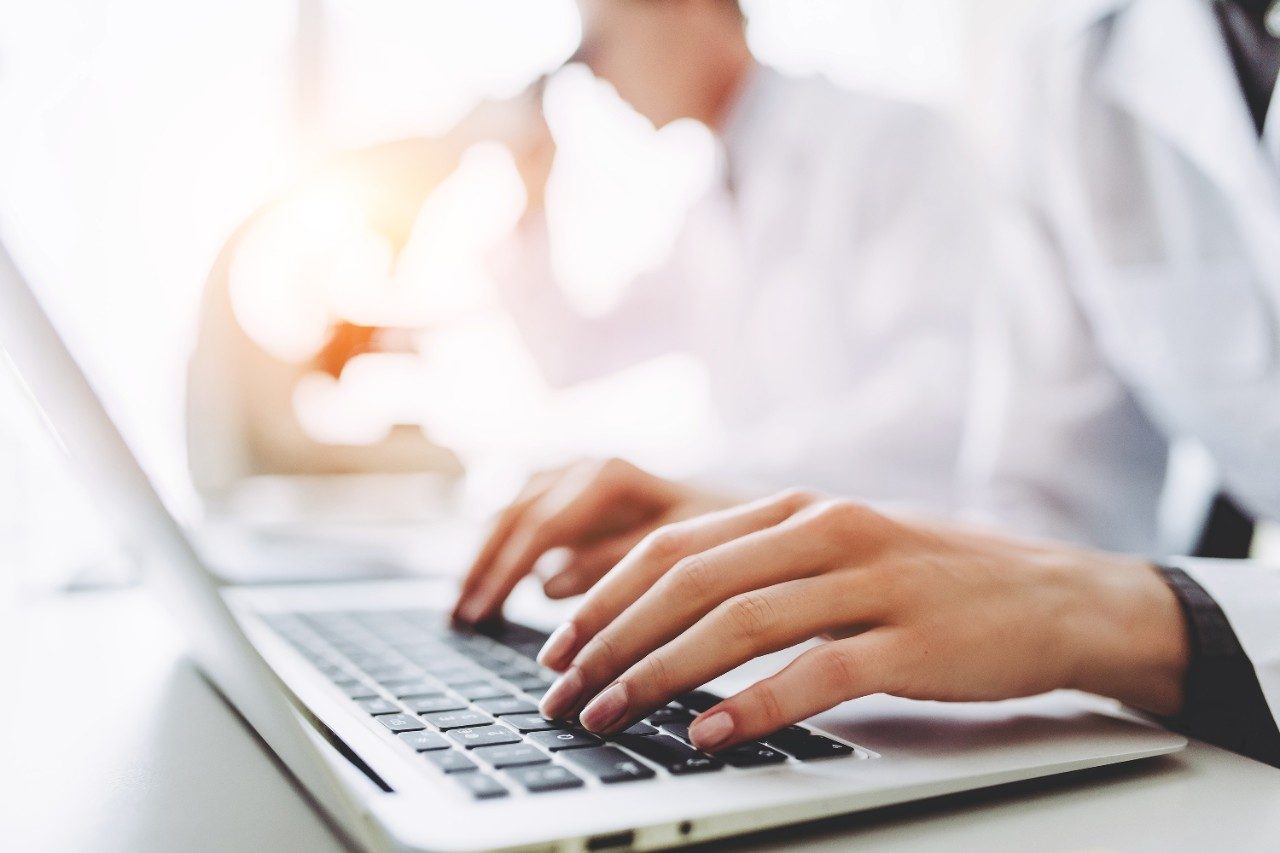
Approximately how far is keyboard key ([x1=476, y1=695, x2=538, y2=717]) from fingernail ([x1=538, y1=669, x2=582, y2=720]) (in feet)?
0.05

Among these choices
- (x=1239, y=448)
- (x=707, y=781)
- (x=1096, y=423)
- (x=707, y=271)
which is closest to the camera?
(x=707, y=781)

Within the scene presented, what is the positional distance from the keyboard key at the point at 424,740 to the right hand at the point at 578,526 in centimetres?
23

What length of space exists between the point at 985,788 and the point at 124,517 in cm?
29

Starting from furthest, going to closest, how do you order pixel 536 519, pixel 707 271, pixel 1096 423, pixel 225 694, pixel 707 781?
pixel 707 271
pixel 1096 423
pixel 536 519
pixel 225 694
pixel 707 781

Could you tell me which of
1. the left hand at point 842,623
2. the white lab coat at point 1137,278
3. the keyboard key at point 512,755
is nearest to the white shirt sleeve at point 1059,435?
the white lab coat at point 1137,278

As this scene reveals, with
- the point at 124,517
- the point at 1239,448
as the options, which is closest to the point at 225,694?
the point at 124,517

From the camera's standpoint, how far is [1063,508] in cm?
76

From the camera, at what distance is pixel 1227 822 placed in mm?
271

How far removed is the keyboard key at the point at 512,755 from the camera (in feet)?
0.85

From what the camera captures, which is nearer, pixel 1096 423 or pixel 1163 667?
pixel 1163 667

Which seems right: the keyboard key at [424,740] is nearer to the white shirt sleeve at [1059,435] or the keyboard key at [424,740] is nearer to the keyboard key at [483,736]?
the keyboard key at [483,736]

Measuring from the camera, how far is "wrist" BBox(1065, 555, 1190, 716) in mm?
361

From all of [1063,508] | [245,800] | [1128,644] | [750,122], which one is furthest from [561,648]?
[750,122]

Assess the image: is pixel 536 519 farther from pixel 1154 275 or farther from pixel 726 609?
pixel 1154 275
